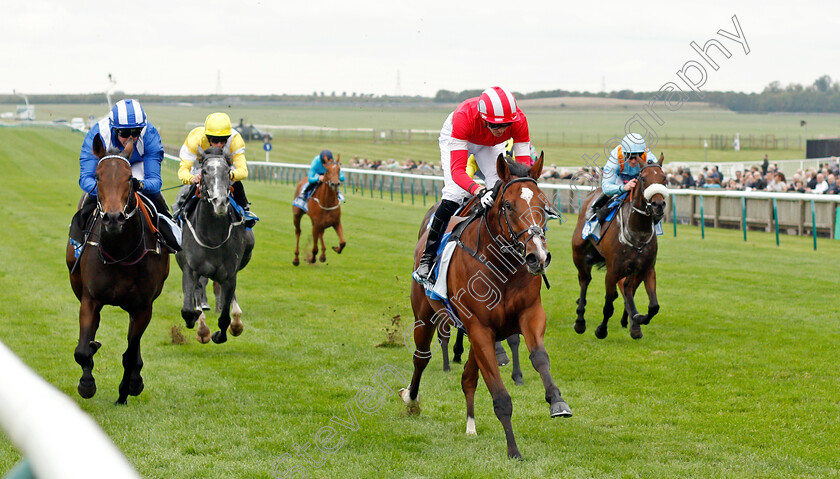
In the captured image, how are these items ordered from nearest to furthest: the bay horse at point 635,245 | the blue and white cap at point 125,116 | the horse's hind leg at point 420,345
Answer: the horse's hind leg at point 420,345, the blue and white cap at point 125,116, the bay horse at point 635,245

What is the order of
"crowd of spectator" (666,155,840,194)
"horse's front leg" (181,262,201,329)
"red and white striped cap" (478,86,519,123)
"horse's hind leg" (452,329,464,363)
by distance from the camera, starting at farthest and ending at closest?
"crowd of spectator" (666,155,840,194)
"horse's front leg" (181,262,201,329)
"horse's hind leg" (452,329,464,363)
"red and white striped cap" (478,86,519,123)

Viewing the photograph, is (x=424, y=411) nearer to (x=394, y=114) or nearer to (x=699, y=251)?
(x=699, y=251)

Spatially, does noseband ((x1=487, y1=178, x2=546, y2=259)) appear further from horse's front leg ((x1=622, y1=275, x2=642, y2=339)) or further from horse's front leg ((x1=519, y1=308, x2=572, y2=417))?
horse's front leg ((x1=622, y1=275, x2=642, y2=339))

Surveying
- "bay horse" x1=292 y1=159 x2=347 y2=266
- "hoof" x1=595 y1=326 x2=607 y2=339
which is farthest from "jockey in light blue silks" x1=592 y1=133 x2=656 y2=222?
"bay horse" x1=292 y1=159 x2=347 y2=266

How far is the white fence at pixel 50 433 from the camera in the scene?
1137mm

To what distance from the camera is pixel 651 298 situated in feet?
31.1

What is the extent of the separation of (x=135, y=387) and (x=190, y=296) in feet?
6.11

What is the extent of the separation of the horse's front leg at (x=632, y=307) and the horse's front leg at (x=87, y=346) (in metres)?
5.44

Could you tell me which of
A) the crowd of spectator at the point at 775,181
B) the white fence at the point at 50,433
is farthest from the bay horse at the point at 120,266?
the crowd of spectator at the point at 775,181

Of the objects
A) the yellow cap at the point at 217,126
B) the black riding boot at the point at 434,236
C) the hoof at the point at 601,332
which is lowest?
the hoof at the point at 601,332

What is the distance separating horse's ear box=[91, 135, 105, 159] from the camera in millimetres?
6426

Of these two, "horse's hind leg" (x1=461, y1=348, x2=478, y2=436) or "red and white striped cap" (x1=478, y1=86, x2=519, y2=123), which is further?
"horse's hind leg" (x1=461, y1=348, x2=478, y2=436)

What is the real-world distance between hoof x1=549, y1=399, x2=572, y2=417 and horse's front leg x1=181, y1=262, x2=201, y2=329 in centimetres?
458

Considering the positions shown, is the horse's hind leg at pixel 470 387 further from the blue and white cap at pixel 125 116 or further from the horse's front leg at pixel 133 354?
the blue and white cap at pixel 125 116
